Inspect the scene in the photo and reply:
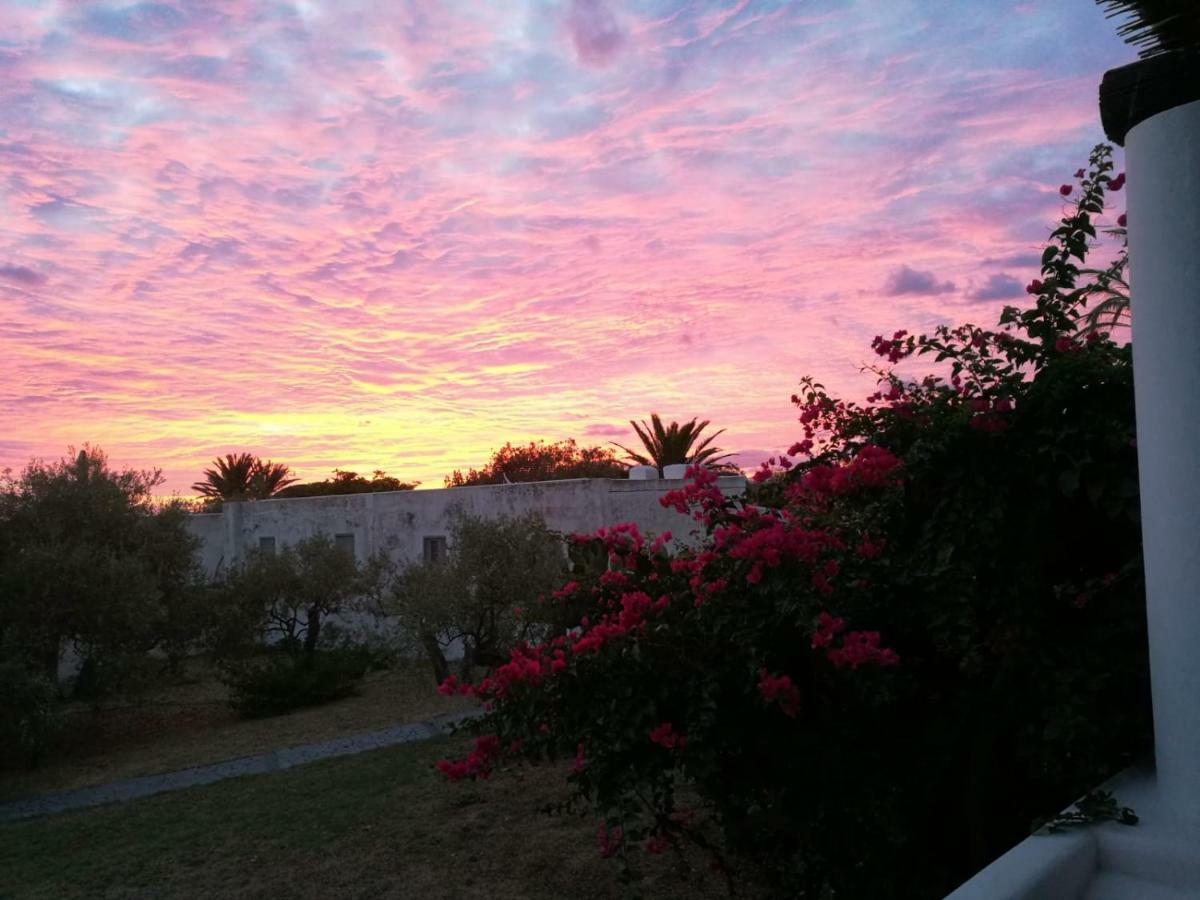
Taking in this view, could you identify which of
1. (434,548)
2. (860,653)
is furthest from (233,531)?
(860,653)

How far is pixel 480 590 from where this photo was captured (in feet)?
41.2

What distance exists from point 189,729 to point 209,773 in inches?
140

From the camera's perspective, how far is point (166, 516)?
14.0 metres

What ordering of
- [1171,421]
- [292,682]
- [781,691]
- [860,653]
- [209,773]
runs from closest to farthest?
[1171,421], [860,653], [781,691], [209,773], [292,682]

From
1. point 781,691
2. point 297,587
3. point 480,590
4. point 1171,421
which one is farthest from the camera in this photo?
point 297,587

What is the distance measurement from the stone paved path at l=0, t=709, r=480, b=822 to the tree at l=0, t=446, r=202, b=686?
2.78 meters

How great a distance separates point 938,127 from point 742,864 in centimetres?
491

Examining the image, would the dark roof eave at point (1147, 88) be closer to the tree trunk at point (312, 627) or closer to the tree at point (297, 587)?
the tree at point (297, 587)

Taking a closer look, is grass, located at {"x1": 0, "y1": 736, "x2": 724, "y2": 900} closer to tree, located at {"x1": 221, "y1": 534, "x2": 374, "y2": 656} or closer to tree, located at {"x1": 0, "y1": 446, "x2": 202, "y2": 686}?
tree, located at {"x1": 0, "y1": 446, "x2": 202, "y2": 686}

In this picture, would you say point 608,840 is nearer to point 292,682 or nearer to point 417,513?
point 292,682

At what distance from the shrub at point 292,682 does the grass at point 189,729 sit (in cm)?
23

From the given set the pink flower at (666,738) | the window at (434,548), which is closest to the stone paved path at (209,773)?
the pink flower at (666,738)

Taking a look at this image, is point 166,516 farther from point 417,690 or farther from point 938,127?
point 938,127

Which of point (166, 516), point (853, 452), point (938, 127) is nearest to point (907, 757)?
point (853, 452)
